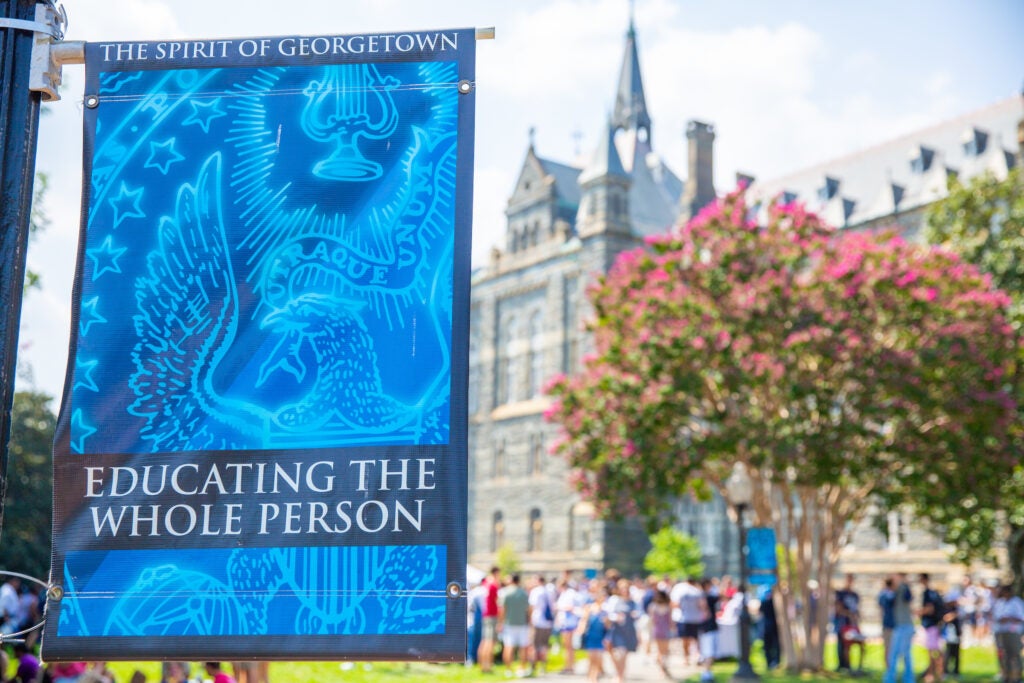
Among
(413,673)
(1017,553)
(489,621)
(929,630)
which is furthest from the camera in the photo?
(1017,553)

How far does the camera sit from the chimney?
49.4 m

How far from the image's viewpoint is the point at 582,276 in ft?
162

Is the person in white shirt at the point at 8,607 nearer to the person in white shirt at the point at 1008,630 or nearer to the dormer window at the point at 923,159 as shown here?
the person in white shirt at the point at 1008,630

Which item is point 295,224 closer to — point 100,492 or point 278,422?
point 278,422

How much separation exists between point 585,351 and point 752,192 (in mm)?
16475

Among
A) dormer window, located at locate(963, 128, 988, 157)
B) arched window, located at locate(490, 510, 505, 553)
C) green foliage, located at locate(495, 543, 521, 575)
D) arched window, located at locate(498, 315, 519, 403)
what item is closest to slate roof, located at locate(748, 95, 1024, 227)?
dormer window, located at locate(963, 128, 988, 157)

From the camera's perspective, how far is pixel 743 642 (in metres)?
18.8

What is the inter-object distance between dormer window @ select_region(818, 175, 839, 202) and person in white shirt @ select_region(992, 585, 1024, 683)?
3684cm

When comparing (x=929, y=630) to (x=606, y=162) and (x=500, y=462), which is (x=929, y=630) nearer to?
(x=606, y=162)

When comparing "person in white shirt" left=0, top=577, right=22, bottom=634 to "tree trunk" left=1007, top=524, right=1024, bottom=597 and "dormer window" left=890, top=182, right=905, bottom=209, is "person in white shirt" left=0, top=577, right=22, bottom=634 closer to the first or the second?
"tree trunk" left=1007, top=524, right=1024, bottom=597

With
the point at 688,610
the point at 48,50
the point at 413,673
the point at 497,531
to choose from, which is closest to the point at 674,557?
the point at 497,531

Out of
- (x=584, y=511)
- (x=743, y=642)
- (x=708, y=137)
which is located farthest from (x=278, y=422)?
(x=708, y=137)

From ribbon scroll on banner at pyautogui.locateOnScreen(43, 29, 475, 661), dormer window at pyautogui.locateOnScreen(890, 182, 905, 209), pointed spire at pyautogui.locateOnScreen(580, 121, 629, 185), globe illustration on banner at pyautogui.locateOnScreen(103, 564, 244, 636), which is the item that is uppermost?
pointed spire at pyautogui.locateOnScreen(580, 121, 629, 185)

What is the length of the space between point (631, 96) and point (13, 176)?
216 feet
